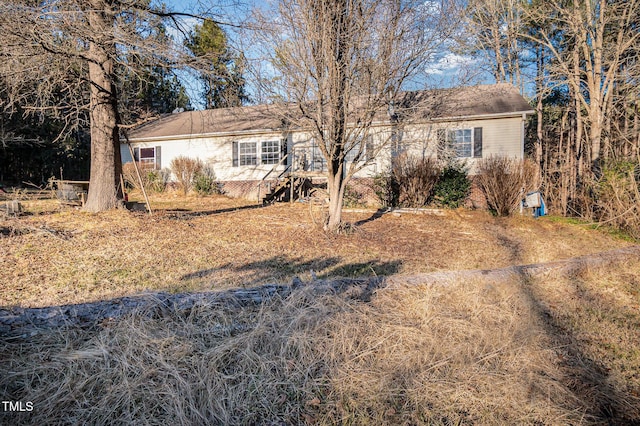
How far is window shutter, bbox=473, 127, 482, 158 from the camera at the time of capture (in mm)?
14852

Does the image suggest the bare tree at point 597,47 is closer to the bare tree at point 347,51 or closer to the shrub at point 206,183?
the bare tree at point 347,51

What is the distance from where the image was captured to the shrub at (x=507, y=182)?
38.9 ft

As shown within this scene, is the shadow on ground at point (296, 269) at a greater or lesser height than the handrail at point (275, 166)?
lesser

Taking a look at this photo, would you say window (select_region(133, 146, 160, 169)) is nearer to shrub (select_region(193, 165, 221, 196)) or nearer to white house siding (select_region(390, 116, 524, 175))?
shrub (select_region(193, 165, 221, 196))

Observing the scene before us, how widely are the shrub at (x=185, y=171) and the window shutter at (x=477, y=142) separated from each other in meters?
12.4

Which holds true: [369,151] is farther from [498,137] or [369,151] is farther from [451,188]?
[498,137]

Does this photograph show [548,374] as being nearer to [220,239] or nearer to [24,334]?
[24,334]

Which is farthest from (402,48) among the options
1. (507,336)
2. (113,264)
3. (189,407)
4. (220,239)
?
(189,407)

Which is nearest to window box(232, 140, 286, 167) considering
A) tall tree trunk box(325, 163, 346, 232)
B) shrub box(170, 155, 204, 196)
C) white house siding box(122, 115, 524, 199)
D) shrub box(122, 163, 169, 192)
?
white house siding box(122, 115, 524, 199)

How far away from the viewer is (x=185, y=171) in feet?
58.9

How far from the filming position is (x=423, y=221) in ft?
37.7

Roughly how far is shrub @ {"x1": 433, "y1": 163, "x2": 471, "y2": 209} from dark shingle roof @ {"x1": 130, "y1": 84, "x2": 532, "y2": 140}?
2110mm

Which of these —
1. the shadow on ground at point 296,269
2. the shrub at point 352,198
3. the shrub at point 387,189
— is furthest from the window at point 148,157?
the shadow on ground at point 296,269

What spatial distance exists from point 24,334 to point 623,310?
613 centimetres
